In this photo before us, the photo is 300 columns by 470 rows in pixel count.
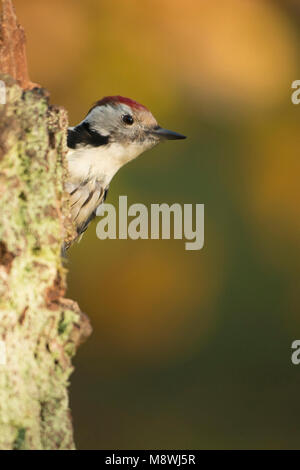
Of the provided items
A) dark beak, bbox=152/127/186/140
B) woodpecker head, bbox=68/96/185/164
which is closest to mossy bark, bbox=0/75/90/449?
woodpecker head, bbox=68/96/185/164

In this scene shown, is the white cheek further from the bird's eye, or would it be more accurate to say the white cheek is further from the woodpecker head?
the bird's eye

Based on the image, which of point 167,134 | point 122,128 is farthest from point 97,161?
point 167,134

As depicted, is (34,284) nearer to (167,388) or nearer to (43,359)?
(43,359)

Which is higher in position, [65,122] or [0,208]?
[65,122]

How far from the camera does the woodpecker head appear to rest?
9.71 ft

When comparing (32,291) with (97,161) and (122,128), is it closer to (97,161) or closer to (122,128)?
(97,161)

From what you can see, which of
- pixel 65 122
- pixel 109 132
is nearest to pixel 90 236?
pixel 109 132

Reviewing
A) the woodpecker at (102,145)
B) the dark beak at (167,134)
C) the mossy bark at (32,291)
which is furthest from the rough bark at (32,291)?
the dark beak at (167,134)

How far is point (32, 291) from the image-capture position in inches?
63.0

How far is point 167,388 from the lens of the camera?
376 cm

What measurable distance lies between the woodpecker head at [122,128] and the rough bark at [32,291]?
1.28 meters

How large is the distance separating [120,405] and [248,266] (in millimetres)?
959

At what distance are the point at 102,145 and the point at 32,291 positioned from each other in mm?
1395
